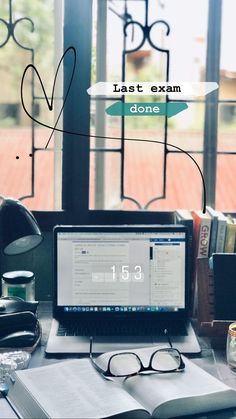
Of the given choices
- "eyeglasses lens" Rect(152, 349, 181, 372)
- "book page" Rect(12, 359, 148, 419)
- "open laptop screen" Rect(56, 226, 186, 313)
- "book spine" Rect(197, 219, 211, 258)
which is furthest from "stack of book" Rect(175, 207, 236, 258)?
"book page" Rect(12, 359, 148, 419)

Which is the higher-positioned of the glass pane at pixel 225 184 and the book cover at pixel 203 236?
the glass pane at pixel 225 184

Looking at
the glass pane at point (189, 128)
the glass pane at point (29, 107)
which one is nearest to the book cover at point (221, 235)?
the glass pane at point (189, 128)

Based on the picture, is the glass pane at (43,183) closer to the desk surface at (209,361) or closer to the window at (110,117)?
the window at (110,117)

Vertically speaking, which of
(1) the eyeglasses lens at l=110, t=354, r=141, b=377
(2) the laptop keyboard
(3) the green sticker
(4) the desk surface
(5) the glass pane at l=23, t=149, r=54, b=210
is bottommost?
(4) the desk surface

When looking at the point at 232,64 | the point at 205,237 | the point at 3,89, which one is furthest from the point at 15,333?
the point at 232,64

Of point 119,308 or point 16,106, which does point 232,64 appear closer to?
point 16,106

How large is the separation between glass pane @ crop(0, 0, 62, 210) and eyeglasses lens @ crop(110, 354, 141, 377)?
803 mm

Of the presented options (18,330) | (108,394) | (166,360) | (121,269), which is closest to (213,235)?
(121,269)

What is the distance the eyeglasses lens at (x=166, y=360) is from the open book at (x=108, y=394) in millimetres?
27

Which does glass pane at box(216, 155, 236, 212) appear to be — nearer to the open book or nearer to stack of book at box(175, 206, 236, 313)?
stack of book at box(175, 206, 236, 313)

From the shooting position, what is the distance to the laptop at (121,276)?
1.89 metres

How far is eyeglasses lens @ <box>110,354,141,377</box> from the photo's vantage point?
151 centimetres

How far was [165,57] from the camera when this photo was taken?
221cm

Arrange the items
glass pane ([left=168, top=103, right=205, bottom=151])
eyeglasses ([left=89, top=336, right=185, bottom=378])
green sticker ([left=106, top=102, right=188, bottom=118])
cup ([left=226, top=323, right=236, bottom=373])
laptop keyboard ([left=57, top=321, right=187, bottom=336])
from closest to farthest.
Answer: eyeglasses ([left=89, top=336, right=185, bottom=378]) < cup ([left=226, top=323, right=236, bottom=373]) < laptop keyboard ([left=57, top=321, right=187, bottom=336]) < green sticker ([left=106, top=102, right=188, bottom=118]) < glass pane ([left=168, top=103, right=205, bottom=151])
